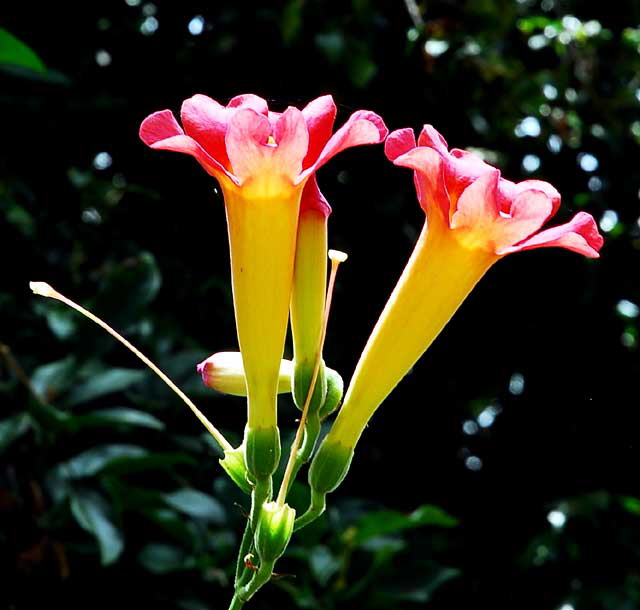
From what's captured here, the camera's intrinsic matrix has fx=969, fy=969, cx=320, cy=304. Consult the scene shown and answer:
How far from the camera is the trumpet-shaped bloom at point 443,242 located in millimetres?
837

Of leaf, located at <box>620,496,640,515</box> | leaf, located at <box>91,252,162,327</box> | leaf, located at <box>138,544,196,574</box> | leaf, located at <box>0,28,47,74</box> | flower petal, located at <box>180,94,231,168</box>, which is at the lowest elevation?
leaf, located at <box>620,496,640,515</box>

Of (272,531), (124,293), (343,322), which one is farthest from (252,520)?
(343,322)

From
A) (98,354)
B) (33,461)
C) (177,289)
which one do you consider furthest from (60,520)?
(177,289)

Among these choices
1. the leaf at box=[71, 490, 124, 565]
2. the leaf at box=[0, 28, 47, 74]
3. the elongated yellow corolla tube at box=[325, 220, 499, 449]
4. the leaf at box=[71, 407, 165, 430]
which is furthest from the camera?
the leaf at box=[71, 407, 165, 430]

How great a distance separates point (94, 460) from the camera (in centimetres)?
A: 214

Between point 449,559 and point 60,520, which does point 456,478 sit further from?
point 60,520

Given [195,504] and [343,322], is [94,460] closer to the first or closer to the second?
[195,504]

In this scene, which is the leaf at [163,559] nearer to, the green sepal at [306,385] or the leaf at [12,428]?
the leaf at [12,428]

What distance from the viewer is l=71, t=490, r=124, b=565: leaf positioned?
6.48 feet

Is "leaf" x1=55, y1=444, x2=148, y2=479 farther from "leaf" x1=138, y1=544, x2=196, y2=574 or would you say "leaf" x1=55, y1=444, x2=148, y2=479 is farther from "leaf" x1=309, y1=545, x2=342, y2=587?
"leaf" x1=309, y1=545, x2=342, y2=587

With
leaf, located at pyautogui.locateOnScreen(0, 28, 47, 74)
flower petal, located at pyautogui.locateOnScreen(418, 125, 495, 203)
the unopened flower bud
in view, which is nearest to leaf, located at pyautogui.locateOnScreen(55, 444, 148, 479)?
leaf, located at pyautogui.locateOnScreen(0, 28, 47, 74)

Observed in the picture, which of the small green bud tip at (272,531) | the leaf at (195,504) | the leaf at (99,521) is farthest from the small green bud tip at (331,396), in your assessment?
the leaf at (195,504)

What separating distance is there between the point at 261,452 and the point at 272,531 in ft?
0.26

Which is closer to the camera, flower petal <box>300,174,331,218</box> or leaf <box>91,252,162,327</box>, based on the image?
flower petal <box>300,174,331,218</box>
